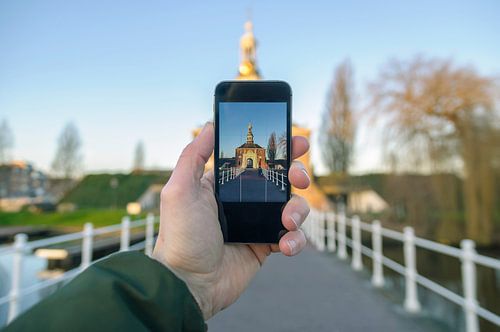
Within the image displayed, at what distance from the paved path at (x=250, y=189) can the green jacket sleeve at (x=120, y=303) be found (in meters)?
0.39

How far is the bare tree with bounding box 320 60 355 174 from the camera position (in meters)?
24.8

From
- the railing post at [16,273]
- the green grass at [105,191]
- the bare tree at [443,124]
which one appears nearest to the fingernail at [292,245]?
the railing post at [16,273]

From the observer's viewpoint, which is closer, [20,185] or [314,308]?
[314,308]

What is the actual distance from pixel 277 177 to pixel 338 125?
25309 millimetres

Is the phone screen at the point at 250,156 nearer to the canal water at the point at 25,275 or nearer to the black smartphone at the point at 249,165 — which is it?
the black smartphone at the point at 249,165

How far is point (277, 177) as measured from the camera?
119cm

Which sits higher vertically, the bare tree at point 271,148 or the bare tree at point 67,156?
the bare tree at point 67,156

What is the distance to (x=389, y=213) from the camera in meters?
13.0

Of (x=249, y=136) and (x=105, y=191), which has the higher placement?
(x=249, y=136)

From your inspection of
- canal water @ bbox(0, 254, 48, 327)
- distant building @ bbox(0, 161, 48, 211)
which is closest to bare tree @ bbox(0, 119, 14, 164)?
distant building @ bbox(0, 161, 48, 211)

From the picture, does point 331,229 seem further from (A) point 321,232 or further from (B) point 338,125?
(B) point 338,125

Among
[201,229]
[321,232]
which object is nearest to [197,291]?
[201,229]

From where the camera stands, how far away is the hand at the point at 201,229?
3.61ft

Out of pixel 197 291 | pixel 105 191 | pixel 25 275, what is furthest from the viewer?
pixel 105 191
